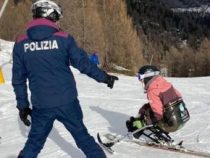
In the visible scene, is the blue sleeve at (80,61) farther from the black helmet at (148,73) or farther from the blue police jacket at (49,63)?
the black helmet at (148,73)

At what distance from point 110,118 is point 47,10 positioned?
4.13 metres

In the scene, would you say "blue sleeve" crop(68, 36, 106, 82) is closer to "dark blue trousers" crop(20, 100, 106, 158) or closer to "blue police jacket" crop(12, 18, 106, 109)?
"blue police jacket" crop(12, 18, 106, 109)

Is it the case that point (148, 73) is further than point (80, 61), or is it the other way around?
point (148, 73)

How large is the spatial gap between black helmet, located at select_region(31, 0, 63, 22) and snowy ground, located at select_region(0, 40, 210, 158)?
2.05 metres

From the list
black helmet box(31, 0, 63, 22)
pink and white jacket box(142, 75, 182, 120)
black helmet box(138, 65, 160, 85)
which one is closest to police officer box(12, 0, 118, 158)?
black helmet box(31, 0, 63, 22)

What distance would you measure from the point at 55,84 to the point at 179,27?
15877cm

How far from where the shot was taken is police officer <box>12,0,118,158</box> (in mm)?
4648

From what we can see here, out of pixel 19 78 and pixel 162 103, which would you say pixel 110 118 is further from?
pixel 19 78

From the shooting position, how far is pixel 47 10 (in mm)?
4711

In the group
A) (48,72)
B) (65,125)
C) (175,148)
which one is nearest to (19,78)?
(48,72)

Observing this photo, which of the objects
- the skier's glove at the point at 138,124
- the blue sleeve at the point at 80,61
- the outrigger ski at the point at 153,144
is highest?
the blue sleeve at the point at 80,61

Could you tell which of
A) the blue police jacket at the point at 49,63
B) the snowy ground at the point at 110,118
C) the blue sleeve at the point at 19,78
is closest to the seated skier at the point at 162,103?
the snowy ground at the point at 110,118

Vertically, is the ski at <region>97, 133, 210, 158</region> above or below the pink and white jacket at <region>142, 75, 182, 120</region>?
below

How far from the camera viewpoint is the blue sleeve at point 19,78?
15.6ft
